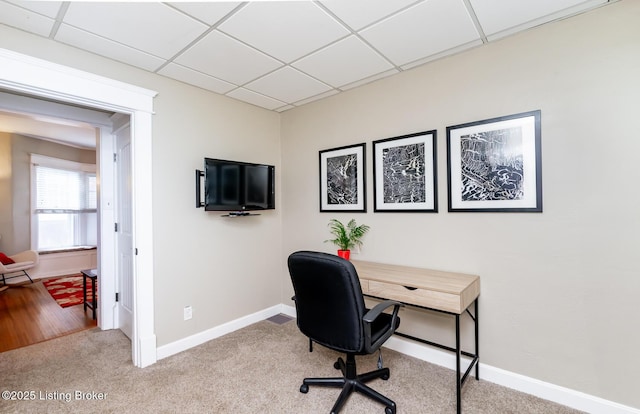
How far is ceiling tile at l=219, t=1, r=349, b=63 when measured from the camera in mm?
1770

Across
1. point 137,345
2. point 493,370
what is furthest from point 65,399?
point 493,370

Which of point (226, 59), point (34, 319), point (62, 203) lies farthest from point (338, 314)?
point (62, 203)

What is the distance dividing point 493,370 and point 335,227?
1.83m

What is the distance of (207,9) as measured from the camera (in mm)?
1756

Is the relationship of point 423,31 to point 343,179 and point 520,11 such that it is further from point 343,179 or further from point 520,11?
point 343,179

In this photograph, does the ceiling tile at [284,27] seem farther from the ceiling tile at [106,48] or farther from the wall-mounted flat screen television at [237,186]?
the wall-mounted flat screen television at [237,186]

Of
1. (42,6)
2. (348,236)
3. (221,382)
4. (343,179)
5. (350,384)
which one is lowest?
(221,382)

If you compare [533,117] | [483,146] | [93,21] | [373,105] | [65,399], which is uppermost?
[93,21]

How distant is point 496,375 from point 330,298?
1.49 metres

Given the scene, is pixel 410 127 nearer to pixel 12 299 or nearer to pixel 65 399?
pixel 65 399

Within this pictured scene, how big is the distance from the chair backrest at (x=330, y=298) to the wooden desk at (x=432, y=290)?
486 mm

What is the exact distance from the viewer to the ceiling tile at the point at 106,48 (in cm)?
200

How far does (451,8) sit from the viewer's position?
1.78 meters

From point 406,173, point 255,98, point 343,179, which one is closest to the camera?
point 406,173
